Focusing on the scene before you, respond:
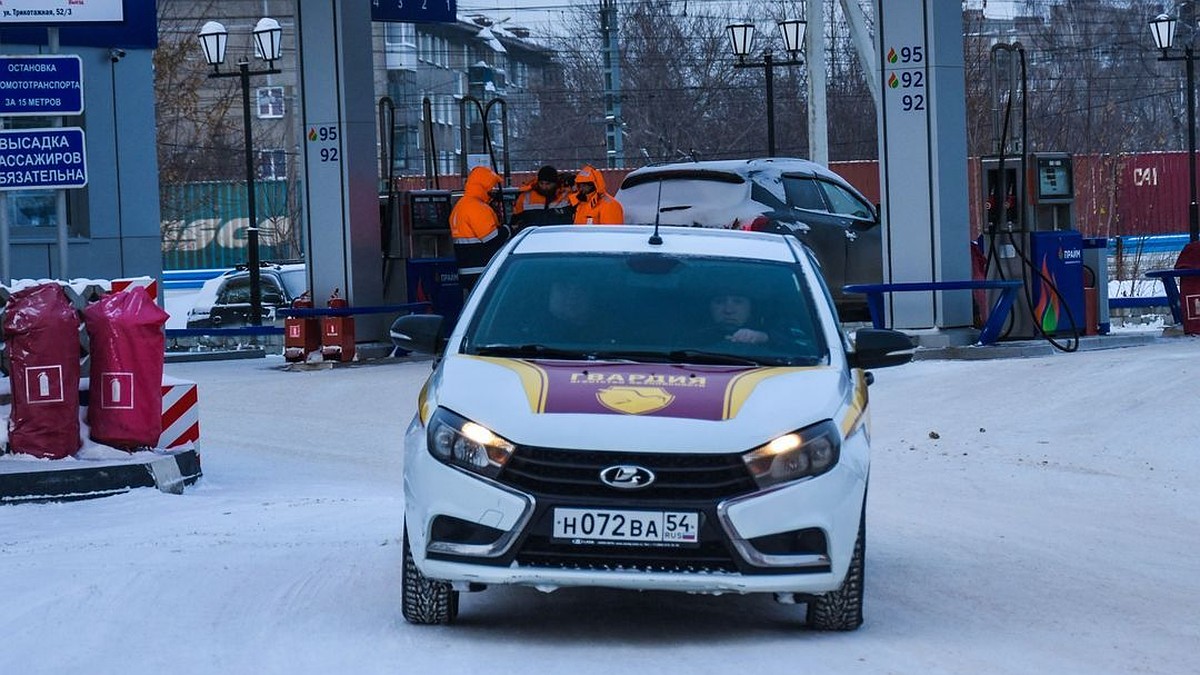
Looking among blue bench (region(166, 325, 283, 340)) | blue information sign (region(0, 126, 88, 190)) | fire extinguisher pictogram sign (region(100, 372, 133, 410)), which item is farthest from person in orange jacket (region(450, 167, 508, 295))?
fire extinguisher pictogram sign (region(100, 372, 133, 410))

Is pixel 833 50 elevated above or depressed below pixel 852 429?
above

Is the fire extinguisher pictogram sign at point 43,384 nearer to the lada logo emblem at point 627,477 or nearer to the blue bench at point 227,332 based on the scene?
the lada logo emblem at point 627,477

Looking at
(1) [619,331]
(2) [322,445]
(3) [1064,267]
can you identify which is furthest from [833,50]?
(1) [619,331]

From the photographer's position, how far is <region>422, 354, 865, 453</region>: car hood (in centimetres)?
712

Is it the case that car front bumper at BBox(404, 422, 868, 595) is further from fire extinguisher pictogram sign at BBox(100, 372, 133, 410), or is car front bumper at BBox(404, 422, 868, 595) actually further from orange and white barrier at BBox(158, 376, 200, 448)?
orange and white barrier at BBox(158, 376, 200, 448)

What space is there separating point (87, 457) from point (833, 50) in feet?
155

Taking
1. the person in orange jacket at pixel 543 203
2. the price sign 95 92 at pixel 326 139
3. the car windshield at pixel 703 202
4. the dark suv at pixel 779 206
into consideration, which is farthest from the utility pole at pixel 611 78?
the car windshield at pixel 703 202

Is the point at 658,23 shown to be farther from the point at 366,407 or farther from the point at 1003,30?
the point at 366,407

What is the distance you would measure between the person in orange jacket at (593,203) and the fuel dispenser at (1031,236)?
3.84 metres

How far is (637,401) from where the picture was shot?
734cm

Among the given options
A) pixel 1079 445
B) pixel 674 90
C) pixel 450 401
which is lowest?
pixel 1079 445

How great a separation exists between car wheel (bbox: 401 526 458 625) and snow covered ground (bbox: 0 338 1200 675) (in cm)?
8

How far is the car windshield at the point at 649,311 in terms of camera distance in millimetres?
8070

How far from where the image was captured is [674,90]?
6312cm
